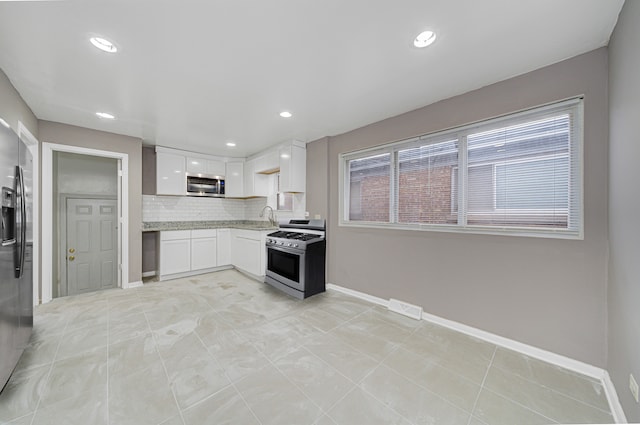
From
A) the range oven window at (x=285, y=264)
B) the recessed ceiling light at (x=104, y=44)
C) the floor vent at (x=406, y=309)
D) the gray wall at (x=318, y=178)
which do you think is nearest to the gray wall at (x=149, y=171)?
the range oven window at (x=285, y=264)

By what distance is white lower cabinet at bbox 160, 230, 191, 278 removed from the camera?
416 cm

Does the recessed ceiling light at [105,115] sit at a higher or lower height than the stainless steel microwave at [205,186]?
higher

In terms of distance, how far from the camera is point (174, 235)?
427 centimetres

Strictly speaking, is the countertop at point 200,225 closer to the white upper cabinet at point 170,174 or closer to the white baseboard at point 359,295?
the white upper cabinet at point 170,174

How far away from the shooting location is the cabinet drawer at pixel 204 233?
4488mm

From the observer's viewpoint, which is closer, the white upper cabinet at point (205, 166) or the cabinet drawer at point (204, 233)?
the cabinet drawer at point (204, 233)

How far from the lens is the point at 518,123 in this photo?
85.7 inches

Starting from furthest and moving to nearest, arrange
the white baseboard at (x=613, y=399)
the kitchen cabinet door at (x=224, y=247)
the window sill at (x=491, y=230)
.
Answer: the kitchen cabinet door at (x=224, y=247)
the window sill at (x=491, y=230)
the white baseboard at (x=613, y=399)

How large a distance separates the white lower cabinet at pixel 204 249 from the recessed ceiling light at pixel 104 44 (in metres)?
3.23

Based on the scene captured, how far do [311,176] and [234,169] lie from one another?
211 cm

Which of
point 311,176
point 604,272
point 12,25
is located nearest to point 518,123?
point 604,272

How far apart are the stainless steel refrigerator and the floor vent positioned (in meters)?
3.26

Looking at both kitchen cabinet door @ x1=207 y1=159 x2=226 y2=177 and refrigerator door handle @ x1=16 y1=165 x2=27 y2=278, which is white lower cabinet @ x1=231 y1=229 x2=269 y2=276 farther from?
refrigerator door handle @ x1=16 y1=165 x2=27 y2=278

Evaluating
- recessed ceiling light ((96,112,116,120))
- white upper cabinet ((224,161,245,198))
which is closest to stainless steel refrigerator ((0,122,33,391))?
recessed ceiling light ((96,112,116,120))
